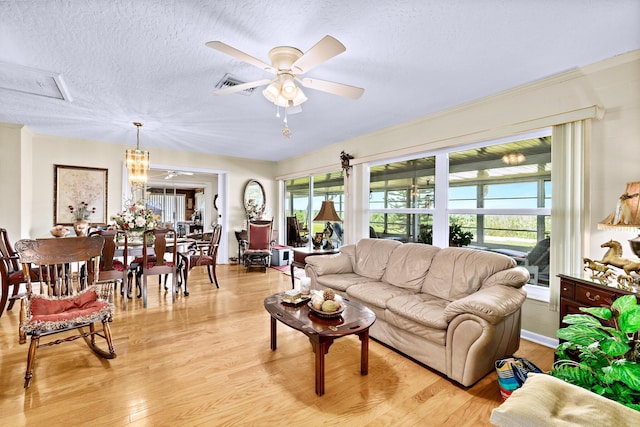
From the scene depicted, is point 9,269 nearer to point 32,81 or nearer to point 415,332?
point 32,81

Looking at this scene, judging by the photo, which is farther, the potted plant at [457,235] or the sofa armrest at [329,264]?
the sofa armrest at [329,264]

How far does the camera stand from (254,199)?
701 cm

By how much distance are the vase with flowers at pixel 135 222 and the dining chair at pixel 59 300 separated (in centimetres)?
136

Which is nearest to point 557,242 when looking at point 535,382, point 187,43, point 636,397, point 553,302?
point 553,302

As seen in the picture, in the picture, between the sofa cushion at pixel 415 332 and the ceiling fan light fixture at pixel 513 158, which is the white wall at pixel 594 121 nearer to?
the ceiling fan light fixture at pixel 513 158

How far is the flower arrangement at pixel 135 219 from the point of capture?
390 cm

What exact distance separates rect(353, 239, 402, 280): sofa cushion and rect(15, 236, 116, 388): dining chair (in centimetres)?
264

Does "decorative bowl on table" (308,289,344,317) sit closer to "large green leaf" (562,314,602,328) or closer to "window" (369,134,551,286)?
"large green leaf" (562,314,602,328)

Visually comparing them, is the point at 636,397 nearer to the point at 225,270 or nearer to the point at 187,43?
the point at 187,43

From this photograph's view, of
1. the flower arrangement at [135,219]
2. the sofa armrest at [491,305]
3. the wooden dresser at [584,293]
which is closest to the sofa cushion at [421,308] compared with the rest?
the sofa armrest at [491,305]

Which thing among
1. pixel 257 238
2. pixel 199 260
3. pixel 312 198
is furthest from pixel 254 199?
pixel 199 260

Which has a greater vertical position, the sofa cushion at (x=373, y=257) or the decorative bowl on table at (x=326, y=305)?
the sofa cushion at (x=373, y=257)

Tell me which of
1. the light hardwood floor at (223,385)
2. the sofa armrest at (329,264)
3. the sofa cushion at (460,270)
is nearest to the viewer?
the light hardwood floor at (223,385)

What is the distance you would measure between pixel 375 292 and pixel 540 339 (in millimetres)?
1613
